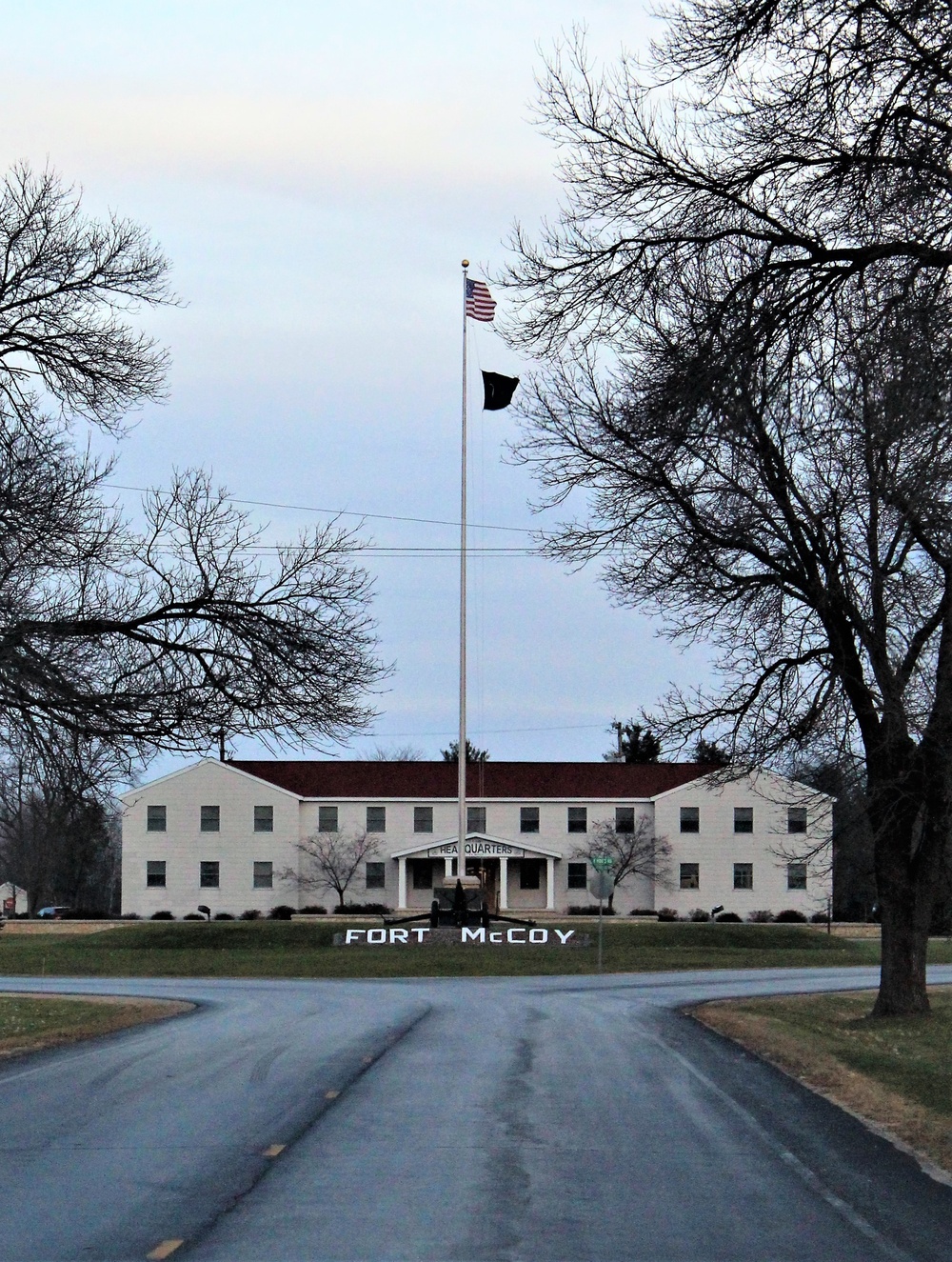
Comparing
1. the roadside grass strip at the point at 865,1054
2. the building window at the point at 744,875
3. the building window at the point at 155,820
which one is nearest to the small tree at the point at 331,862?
the building window at the point at 155,820

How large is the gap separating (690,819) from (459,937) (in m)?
27.5

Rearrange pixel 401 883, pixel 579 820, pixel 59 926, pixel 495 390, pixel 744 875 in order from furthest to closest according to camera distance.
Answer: pixel 579 820
pixel 744 875
pixel 401 883
pixel 59 926
pixel 495 390

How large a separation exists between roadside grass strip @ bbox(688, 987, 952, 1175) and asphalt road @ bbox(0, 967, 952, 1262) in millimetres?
376

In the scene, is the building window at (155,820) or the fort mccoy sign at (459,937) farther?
the building window at (155,820)

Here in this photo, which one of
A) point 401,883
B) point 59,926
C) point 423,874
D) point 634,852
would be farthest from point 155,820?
point 634,852

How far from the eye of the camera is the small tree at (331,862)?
2736 inches

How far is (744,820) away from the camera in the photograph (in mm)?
70562

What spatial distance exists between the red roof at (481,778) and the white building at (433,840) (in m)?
0.14

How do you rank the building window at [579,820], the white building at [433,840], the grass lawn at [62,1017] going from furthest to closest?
1. the building window at [579,820]
2. the white building at [433,840]
3. the grass lawn at [62,1017]

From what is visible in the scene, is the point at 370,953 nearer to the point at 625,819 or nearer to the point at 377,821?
the point at 377,821

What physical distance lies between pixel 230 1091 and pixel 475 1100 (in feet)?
7.29

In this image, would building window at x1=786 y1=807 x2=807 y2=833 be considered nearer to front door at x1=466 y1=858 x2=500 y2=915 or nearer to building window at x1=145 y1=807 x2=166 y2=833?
front door at x1=466 y1=858 x2=500 y2=915

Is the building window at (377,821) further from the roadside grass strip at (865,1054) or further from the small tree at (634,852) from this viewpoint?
the roadside grass strip at (865,1054)

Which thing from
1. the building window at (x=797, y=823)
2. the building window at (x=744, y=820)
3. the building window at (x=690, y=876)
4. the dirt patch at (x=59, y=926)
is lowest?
the dirt patch at (x=59, y=926)
